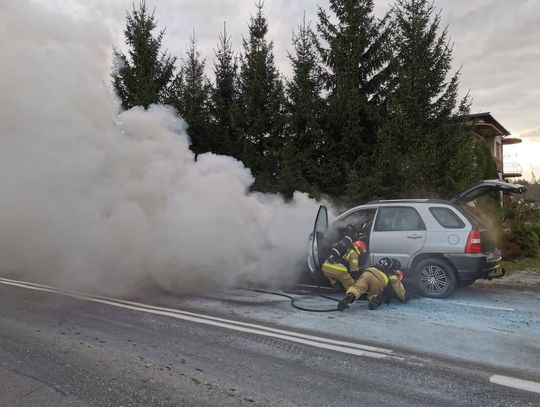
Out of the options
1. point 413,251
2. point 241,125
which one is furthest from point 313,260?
point 241,125

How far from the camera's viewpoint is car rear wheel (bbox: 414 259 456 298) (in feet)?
22.7

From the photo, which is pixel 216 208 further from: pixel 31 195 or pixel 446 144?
pixel 446 144

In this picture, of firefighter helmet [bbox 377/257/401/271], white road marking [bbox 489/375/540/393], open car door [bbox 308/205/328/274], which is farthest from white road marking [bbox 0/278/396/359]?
open car door [bbox 308/205/328/274]

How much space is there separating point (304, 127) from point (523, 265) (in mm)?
7154

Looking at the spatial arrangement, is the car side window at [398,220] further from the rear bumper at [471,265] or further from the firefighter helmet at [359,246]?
the rear bumper at [471,265]

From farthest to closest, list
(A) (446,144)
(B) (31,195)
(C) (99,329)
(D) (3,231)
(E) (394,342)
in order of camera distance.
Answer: (A) (446,144)
(D) (3,231)
(B) (31,195)
(C) (99,329)
(E) (394,342)

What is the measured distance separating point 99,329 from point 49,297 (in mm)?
2350

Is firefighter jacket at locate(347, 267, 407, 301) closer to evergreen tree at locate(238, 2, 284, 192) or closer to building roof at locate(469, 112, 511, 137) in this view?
evergreen tree at locate(238, 2, 284, 192)

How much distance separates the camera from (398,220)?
24.3 feet

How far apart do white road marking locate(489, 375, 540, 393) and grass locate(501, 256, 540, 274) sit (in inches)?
269

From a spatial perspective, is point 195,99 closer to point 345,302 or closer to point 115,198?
point 115,198

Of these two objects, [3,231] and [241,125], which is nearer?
[3,231]

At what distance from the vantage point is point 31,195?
8.80 meters

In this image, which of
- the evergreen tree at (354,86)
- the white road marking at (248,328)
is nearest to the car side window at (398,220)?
the white road marking at (248,328)
